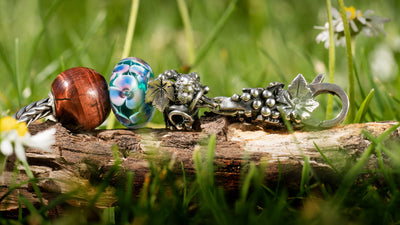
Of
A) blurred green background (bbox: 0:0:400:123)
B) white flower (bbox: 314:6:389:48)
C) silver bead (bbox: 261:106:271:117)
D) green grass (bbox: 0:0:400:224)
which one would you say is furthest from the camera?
blurred green background (bbox: 0:0:400:123)

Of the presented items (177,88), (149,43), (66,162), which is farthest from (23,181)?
(149,43)

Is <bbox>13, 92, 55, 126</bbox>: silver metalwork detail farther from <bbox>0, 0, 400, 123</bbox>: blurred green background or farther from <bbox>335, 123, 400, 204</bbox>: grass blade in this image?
<bbox>335, 123, 400, 204</bbox>: grass blade

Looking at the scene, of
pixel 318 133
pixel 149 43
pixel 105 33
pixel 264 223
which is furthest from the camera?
pixel 105 33

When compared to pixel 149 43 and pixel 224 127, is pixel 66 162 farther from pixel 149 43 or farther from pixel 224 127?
pixel 149 43

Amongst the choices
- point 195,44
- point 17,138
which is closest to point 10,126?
point 17,138

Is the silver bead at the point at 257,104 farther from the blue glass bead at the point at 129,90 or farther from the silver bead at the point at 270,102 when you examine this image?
the blue glass bead at the point at 129,90

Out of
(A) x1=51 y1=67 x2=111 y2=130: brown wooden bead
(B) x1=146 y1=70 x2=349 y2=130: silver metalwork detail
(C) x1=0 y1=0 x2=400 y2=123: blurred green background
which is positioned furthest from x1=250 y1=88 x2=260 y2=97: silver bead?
(C) x1=0 y1=0 x2=400 y2=123: blurred green background
